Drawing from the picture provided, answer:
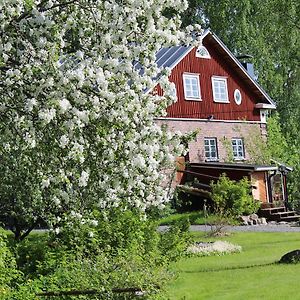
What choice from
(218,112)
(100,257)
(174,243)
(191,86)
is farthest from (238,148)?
(100,257)

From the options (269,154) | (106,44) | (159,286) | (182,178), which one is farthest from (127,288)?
(269,154)

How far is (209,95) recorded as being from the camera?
120ft

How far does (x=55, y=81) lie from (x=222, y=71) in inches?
1147

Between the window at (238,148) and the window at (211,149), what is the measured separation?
137 centimetres

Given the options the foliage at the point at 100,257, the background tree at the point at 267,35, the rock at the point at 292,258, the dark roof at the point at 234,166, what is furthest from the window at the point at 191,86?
the foliage at the point at 100,257

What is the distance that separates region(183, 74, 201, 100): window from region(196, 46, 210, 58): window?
3.70ft

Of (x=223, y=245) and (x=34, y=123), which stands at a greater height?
(x=34, y=123)

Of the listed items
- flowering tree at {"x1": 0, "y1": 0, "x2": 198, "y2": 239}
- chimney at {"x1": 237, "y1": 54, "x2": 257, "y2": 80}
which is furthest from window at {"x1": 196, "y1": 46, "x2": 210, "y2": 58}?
flowering tree at {"x1": 0, "y1": 0, "x2": 198, "y2": 239}

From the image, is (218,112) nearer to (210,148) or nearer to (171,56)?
(210,148)

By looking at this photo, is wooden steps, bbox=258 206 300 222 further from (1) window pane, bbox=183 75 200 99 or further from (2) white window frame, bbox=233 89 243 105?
(2) white window frame, bbox=233 89 243 105

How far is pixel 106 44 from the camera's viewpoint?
930 cm

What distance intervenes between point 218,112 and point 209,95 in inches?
44.9

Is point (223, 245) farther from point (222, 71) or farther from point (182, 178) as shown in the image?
point (222, 71)

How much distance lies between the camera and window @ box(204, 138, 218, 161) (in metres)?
36.4
